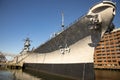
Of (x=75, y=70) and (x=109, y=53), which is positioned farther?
(x=109, y=53)

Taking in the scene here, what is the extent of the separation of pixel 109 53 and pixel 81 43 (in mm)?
44456

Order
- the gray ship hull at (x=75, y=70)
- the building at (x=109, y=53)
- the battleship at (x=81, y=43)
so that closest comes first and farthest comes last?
the battleship at (x=81, y=43) < the gray ship hull at (x=75, y=70) < the building at (x=109, y=53)

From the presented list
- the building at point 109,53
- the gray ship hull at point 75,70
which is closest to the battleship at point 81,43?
the gray ship hull at point 75,70

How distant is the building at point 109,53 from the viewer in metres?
58.7

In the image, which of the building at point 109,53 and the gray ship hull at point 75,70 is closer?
the gray ship hull at point 75,70

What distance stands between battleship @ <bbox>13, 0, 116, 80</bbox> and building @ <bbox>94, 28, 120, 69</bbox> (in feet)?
127

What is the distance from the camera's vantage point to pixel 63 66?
74.9 feet

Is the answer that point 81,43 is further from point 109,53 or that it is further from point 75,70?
point 109,53

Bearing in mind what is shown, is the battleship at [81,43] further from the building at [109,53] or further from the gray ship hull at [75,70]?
the building at [109,53]

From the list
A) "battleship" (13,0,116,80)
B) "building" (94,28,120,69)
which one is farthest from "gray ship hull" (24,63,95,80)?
"building" (94,28,120,69)

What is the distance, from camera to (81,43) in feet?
67.4

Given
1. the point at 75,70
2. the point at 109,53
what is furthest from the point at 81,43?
the point at 109,53

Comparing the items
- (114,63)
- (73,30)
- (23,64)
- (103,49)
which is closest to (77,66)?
(73,30)

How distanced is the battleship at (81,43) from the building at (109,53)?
3883 centimetres
